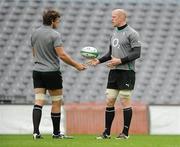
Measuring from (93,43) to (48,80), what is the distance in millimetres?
11456

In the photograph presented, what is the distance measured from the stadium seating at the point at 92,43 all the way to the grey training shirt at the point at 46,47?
891 centimetres

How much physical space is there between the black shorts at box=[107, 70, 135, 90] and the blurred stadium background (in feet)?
27.7

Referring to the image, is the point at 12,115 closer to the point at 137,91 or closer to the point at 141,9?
the point at 137,91

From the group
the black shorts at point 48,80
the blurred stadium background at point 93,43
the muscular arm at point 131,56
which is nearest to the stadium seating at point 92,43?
the blurred stadium background at point 93,43

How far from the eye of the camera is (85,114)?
13875 millimetres

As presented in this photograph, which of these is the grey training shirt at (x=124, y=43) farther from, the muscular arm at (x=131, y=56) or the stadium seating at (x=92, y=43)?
the stadium seating at (x=92, y=43)

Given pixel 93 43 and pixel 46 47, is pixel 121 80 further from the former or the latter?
pixel 93 43

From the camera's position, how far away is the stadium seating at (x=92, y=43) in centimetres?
1855

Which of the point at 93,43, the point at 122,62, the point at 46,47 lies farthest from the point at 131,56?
the point at 93,43

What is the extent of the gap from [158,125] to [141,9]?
7.87 m

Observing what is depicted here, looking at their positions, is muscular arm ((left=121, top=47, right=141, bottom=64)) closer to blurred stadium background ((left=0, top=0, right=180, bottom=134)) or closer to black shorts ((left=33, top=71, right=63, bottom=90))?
black shorts ((left=33, top=71, right=63, bottom=90))

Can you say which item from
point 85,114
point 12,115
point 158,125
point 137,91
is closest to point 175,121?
point 158,125

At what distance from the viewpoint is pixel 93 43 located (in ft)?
65.8

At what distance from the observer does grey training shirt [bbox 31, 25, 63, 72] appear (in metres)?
8.60
